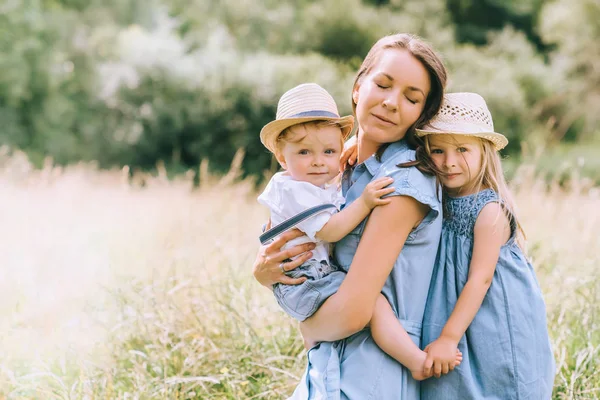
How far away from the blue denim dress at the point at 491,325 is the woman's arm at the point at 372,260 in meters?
0.23

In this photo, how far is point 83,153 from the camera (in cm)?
1292

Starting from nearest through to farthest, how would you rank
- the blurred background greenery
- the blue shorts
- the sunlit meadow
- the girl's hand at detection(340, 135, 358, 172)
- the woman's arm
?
the woman's arm
the blue shorts
the girl's hand at detection(340, 135, 358, 172)
the sunlit meadow
the blurred background greenery

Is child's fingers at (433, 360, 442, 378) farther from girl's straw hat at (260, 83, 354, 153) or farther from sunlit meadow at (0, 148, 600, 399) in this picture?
sunlit meadow at (0, 148, 600, 399)

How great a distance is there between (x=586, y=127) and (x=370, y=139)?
17.1m

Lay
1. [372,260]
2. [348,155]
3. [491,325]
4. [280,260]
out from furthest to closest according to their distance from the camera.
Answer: [348,155] → [280,260] → [491,325] → [372,260]

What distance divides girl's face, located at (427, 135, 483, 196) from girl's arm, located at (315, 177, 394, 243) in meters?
0.25

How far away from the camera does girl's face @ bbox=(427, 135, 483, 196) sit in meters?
1.98

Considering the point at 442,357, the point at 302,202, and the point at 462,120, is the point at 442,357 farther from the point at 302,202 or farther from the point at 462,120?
the point at 462,120

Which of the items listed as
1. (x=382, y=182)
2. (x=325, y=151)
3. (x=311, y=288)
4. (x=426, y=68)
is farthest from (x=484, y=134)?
(x=311, y=288)

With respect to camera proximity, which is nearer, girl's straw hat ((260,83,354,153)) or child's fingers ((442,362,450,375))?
child's fingers ((442,362,450,375))

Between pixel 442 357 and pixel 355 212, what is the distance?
19.9 inches

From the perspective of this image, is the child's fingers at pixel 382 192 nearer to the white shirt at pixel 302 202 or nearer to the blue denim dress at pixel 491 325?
the white shirt at pixel 302 202

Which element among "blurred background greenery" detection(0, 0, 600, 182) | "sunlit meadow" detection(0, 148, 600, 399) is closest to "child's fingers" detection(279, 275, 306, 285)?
"sunlit meadow" detection(0, 148, 600, 399)

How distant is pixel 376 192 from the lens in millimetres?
1798
